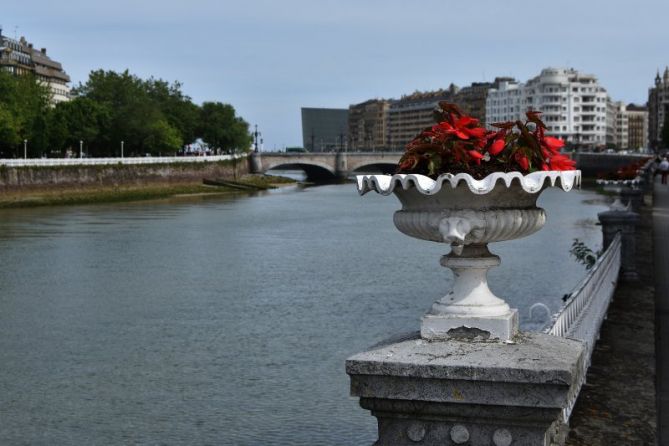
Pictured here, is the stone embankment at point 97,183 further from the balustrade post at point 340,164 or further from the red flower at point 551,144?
the red flower at point 551,144

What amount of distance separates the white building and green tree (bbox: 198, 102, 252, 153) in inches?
2718

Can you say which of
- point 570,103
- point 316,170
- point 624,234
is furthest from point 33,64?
point 624,234

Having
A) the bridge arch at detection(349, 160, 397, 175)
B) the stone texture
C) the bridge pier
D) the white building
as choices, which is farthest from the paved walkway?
the white building

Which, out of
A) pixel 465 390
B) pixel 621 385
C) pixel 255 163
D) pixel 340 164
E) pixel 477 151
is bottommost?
pixel 340 164

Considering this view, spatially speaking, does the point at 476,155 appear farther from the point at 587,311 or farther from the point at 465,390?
the point at 587,311

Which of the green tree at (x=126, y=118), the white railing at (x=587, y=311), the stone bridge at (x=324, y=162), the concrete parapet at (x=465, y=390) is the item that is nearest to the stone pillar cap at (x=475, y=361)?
the concrete parapet at (x=465, y=390)

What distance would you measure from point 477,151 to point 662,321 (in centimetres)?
676

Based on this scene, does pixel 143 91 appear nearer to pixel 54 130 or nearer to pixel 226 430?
pixel 54 130

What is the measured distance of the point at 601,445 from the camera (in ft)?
17.4

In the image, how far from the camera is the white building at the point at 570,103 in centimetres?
17225

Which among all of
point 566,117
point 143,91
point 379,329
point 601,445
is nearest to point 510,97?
point 566,117

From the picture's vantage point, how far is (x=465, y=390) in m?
3.59

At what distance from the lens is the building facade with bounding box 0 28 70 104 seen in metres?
113

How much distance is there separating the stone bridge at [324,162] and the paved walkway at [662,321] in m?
86.7
